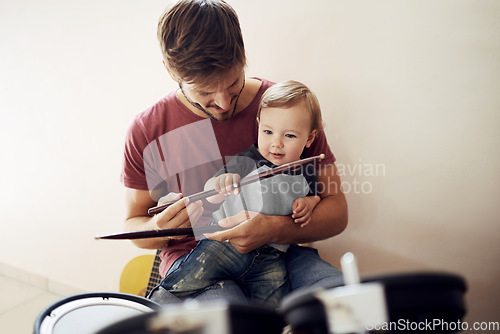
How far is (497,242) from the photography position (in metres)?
1.06

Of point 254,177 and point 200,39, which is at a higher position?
point 200,39

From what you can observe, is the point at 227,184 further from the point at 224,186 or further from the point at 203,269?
the point at 203,269

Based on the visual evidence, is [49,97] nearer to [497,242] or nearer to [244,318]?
[244,318]

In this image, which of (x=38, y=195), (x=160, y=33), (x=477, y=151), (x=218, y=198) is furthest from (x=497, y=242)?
(x=38, y=195)

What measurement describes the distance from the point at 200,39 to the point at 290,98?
0.23m

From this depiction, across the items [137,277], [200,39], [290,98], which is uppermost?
[200,39]

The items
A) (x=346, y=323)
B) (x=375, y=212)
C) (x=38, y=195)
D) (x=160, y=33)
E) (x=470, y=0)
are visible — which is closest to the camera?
(x=346, y=323)

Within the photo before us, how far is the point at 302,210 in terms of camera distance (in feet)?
3.01

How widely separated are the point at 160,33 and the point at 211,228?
1.53 ft

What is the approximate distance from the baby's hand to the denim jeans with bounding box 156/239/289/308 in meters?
0.13

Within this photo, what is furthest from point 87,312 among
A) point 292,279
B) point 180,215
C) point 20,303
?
A: point 20,303

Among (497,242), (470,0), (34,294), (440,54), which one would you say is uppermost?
(470,0)

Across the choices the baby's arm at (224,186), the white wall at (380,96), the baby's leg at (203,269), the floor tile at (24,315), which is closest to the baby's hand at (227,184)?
the baby's arm at (224,186)

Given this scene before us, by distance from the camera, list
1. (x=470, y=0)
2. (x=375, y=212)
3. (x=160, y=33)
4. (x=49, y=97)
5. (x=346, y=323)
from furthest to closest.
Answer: (x=49, y=97) → (x=375, y=212) → (x=470, y=0) → (x=160, y=33) → (x=346, y=323)
